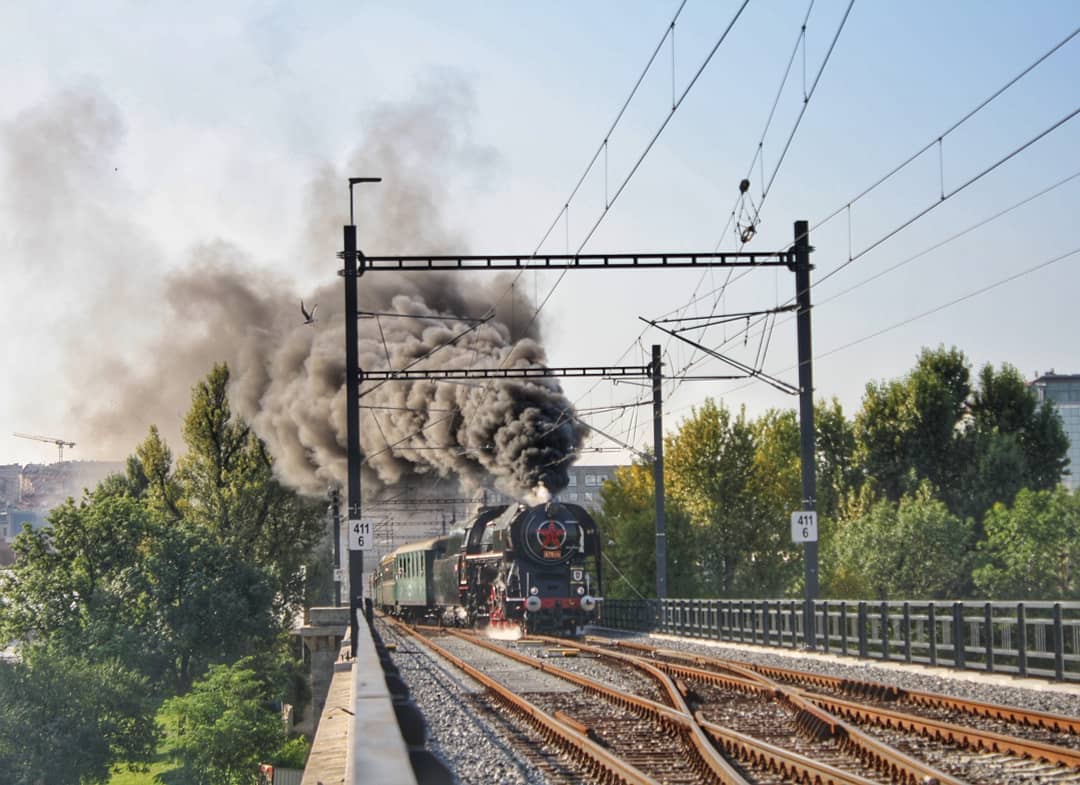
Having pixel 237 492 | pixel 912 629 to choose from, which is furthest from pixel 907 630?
pixel 237 492

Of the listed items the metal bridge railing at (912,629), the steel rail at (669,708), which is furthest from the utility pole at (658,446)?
the steel rail at (669,708)

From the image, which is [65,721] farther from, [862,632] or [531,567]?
[862,632]

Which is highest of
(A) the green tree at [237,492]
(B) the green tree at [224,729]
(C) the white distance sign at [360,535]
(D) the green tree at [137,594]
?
(A) the green tree at [237,492]

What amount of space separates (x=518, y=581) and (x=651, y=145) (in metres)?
19.4

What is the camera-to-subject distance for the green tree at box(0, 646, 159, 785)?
53875 mm

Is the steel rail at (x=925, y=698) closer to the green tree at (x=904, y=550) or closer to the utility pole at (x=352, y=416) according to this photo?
the utility pole at (x=352, y=416)

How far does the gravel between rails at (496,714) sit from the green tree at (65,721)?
2918 centimetres

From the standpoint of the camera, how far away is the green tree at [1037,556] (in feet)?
212

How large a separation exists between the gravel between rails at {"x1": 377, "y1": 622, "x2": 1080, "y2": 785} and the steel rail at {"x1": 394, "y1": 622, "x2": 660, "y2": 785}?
296 mm

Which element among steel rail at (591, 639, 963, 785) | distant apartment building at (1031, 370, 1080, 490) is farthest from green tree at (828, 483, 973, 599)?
distant apartment building at (1031, 370, 1080, 490)

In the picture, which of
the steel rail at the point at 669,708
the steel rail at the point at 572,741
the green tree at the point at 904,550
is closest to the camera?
the steel rail at the point at 572,741

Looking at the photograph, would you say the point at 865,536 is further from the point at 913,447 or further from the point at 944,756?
the point at 944,756

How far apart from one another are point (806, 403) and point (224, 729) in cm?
3624

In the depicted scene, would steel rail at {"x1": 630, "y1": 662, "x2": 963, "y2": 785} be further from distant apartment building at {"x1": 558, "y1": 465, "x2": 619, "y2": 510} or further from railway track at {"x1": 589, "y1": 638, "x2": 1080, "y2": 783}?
distant apartment building at {"x1": 558, "y1": 465, "x2": 619, "y2": 510}
